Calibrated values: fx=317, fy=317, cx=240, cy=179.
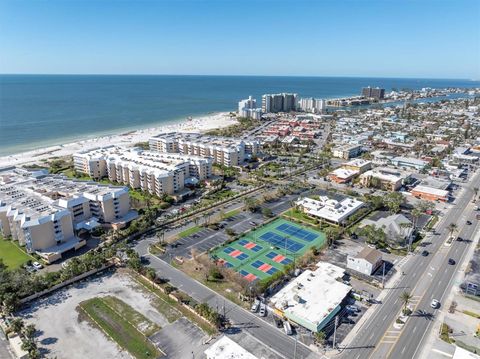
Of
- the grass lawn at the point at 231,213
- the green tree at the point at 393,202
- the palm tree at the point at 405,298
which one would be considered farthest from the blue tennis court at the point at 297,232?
the green tree at the point at 393,202

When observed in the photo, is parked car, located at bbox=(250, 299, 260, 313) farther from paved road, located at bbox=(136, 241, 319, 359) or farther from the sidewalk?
the sidewalk

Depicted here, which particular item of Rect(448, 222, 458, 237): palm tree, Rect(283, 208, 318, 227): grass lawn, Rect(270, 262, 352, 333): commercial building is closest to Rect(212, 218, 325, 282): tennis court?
Rect(283, 208, 318, 227): grass lawn

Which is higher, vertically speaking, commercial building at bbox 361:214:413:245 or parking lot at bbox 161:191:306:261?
commercial building at bbox 361:214:413:245

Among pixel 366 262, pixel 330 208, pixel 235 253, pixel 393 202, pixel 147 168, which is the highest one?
pixel 147 168

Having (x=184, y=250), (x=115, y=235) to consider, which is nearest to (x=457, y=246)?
(x=184, y=250)

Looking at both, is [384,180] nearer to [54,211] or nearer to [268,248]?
[268,248]

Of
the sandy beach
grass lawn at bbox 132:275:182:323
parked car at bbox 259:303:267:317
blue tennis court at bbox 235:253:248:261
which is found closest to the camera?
parked car at bbox 259:303:267:317

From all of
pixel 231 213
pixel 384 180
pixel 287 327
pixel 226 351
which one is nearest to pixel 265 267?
pixel 287 327

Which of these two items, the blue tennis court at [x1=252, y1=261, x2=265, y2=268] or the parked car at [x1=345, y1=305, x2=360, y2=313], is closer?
the parked car at [x1=345, y1=305, x2=360, y2=313]
